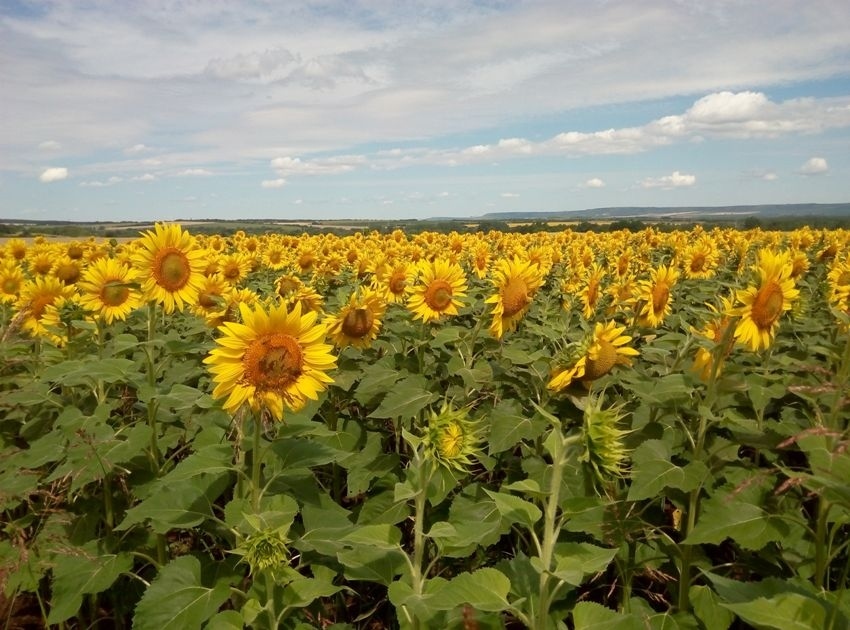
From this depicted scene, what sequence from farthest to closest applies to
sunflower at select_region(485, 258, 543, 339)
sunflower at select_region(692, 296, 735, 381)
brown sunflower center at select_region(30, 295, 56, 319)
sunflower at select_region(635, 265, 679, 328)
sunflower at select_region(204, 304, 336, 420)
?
sunflower at select_region(635, 265, 679, 328) → brown sunflower center at select_region(30, 295, 56, 319) → sunflower at select_region(485, 258, 543, 339) → sunflower at select_region(692, 296, 735, 381) → sunflower at select_region(204, 304, 336, 420)

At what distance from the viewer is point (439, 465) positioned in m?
2.18

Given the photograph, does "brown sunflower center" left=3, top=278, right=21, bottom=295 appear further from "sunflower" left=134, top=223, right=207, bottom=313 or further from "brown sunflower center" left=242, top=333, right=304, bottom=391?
"brown sunflower center" left=242, top=333, right=304, bottom=391

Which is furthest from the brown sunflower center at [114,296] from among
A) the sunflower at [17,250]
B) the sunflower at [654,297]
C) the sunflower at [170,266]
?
the sunflower at [17,250]

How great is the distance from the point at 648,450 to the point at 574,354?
59cm

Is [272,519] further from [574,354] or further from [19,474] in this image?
[19,474]

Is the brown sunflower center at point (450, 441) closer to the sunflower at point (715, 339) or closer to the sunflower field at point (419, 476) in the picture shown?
the sunflower field at point (419, 476)

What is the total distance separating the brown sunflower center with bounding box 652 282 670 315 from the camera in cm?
558

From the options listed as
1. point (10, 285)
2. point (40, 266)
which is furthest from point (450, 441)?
point (40, 266)

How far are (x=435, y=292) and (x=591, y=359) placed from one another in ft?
6.03

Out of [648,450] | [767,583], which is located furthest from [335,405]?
[767,583]

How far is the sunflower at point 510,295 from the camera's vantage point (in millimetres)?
4566

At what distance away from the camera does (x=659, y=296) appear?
220 inches

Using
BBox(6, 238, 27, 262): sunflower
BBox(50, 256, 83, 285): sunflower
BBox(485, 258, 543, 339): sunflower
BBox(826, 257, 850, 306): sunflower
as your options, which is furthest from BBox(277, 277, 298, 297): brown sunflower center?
BBox(6, 238, 27, 262): sunflower

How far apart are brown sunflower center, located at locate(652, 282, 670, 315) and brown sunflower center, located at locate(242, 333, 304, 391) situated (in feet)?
12.6
